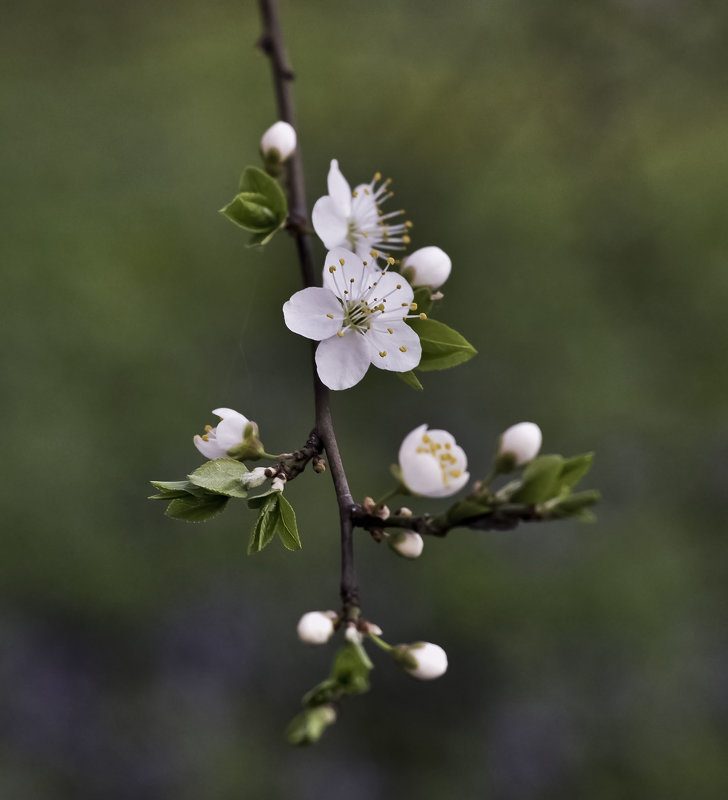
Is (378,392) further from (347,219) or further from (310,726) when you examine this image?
(310,726)

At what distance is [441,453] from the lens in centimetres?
65

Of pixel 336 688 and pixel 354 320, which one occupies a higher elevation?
pixel 354 320

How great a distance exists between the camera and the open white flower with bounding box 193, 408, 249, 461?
706mm

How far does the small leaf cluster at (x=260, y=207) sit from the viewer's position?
79 cm

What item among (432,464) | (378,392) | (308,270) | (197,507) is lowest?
(378,392)

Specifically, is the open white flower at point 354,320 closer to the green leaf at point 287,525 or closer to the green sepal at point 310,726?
the green leaf at point 287,525

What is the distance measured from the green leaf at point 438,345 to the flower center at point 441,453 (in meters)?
0.10

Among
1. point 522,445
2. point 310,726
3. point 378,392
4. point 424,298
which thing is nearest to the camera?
point 310,726

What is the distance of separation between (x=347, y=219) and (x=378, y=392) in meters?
1.05

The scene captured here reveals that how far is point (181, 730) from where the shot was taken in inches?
63.9

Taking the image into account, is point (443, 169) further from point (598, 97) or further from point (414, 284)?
point (414, 284)

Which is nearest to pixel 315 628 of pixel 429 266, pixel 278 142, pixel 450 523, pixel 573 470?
pixel 450 523

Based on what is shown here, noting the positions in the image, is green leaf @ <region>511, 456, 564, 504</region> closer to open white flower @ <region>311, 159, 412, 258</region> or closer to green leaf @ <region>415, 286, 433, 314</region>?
green leaf @ <region>415, 286, 433, 314</region>

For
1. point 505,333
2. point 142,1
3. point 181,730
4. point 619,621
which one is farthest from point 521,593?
point 142,1
